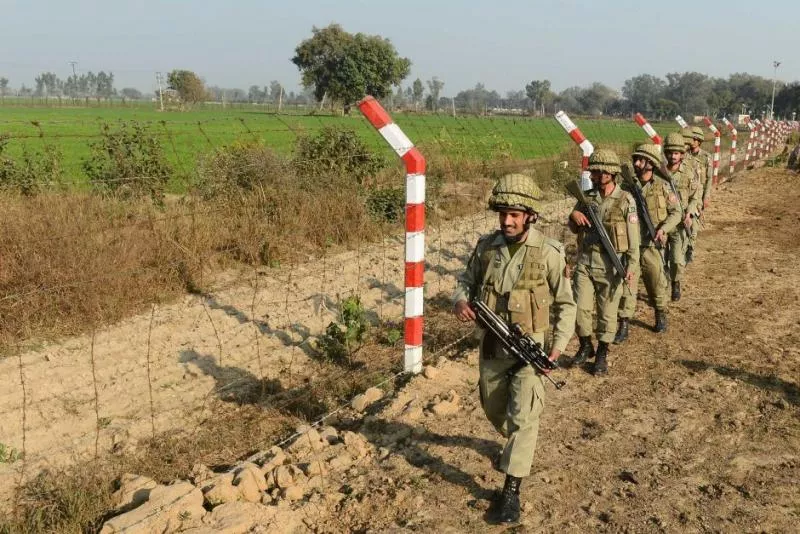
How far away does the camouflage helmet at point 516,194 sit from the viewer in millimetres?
2930

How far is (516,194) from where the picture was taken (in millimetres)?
2932

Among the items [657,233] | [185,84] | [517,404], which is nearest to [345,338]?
[517,404]

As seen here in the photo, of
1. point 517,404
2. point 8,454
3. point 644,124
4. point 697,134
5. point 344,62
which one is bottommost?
point 8,454

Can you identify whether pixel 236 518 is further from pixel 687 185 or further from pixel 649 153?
pixel 687 185

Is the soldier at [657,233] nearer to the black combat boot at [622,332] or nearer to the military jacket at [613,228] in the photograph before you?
the black combat boot at [622,332]

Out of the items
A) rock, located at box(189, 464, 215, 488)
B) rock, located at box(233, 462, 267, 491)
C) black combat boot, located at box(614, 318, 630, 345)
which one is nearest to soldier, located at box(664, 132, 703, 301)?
black combat boot, located at box(614, 318, 630, 345)

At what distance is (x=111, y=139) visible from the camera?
8531 millimetres

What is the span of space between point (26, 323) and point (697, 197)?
22.1 feet

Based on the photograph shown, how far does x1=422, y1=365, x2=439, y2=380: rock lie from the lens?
470 cm

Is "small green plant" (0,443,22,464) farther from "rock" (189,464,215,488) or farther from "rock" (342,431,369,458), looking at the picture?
"rock" (342,431,369,458)

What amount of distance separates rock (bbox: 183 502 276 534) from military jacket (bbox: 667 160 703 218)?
562 cm

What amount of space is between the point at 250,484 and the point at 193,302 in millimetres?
3494

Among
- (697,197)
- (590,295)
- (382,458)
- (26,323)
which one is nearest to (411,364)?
(382,458)

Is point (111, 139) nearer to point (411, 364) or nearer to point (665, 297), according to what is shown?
point (411, 364)
